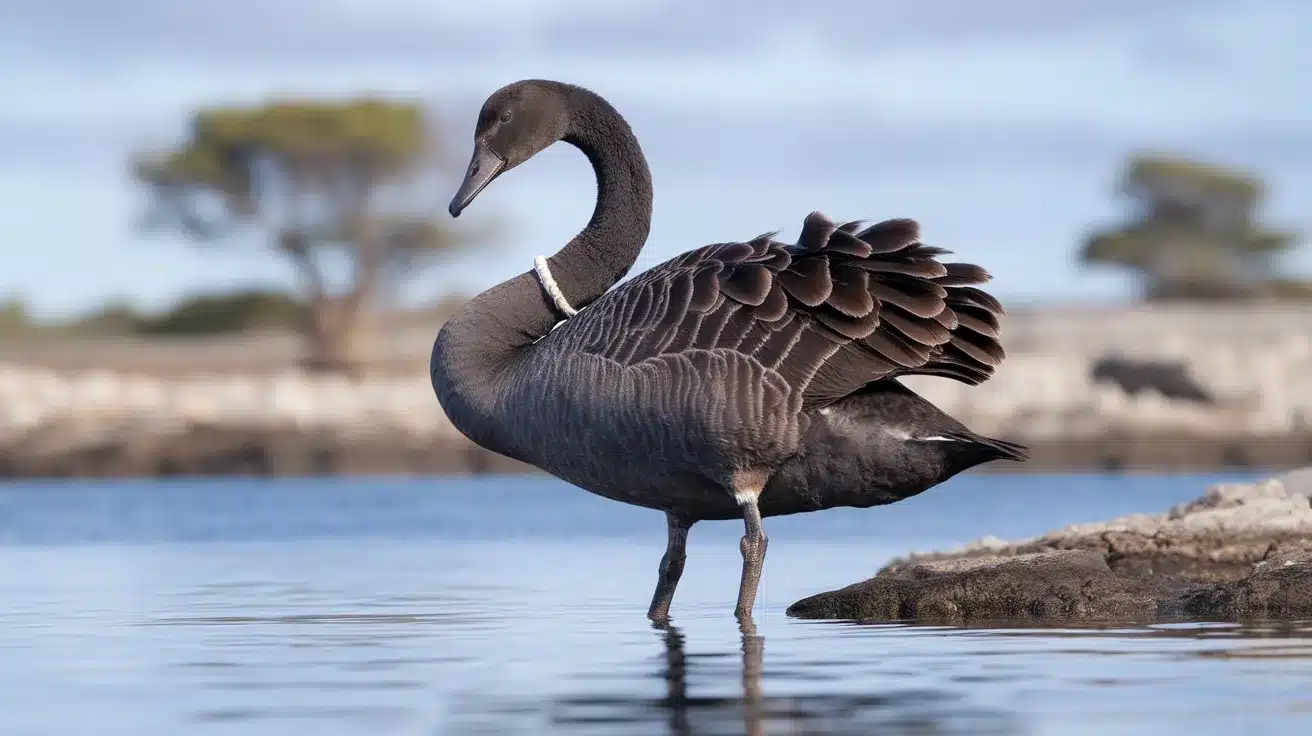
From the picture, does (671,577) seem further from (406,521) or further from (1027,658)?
(406,521)

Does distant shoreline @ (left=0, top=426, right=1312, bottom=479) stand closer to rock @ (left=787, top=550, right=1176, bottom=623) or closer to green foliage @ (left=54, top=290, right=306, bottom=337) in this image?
rock @ (left=787, top=550, right=1176, bottom=623)

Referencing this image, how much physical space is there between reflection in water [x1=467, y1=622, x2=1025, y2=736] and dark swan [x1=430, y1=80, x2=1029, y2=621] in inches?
99.5

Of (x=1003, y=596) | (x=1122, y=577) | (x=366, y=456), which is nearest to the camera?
(x=1003, y=596)

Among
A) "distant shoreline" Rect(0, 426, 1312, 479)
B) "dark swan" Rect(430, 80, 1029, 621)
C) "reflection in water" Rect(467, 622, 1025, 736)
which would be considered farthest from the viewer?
"distant shoreline" Rect(0, 426, 1312, 479)

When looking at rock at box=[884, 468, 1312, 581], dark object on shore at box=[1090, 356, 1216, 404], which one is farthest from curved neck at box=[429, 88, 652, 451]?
dark object on shore at box=[1090, 356, 1216, 404]

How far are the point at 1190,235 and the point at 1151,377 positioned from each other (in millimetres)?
38894

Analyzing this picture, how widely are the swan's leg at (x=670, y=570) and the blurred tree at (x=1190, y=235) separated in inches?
2597

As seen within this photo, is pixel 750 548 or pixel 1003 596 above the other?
pixel 750 548

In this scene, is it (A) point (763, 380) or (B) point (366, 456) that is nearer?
(A) point (763, 380)

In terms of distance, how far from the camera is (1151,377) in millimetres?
41125

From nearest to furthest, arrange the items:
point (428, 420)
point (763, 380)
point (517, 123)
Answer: point (763, 380)
point (517, 123)
point (428, 420)

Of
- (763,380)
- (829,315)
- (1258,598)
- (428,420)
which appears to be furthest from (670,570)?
(428,420)

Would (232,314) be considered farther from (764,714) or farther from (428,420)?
(764,714)

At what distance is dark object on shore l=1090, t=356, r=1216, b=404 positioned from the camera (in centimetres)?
4000
